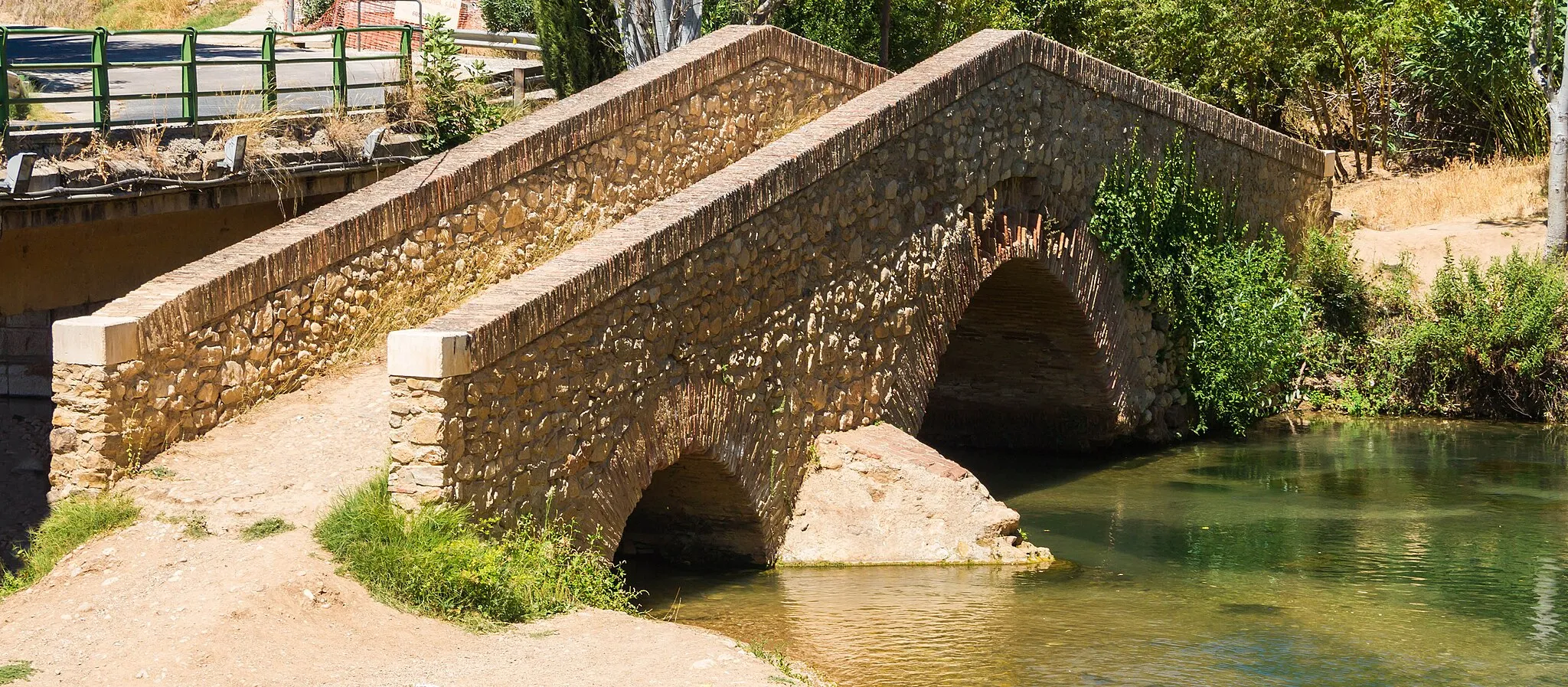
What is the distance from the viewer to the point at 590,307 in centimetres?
859

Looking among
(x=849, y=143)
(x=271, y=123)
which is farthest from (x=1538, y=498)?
(x=271, y=123)

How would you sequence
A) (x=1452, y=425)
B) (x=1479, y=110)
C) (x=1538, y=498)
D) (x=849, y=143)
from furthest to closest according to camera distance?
(x=1479, y=110), (x=1452, y=425), (x=1538, y=498), (x=849, y=143)

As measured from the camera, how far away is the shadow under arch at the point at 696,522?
10.2m

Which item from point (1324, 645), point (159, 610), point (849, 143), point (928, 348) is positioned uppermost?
point (849, 143)

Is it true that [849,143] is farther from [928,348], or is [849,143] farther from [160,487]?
[160,487]

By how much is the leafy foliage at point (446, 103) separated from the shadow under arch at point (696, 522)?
425cm

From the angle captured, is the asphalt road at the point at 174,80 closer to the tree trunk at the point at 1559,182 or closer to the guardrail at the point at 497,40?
the guardrail at the point at 497,40

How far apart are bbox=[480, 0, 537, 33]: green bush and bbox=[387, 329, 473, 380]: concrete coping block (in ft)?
80.0

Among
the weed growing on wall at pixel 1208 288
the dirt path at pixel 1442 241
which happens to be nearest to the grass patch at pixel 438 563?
the weed growing on wall at pixel 1208 288

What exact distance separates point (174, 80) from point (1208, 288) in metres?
10.5

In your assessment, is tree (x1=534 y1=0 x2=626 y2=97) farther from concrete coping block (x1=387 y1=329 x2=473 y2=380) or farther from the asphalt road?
concrete coping block (x1=387 y1=329 x2=473 y2=380)

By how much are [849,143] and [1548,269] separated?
360 inches

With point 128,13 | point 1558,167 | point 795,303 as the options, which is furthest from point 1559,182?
point 128,13

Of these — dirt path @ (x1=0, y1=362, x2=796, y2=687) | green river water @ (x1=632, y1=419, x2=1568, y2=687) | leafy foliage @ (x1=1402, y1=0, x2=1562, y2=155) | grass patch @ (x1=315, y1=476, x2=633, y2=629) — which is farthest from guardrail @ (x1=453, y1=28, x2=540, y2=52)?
grass patch @ (x1=315, y1=476, x2=633, y2=629)
